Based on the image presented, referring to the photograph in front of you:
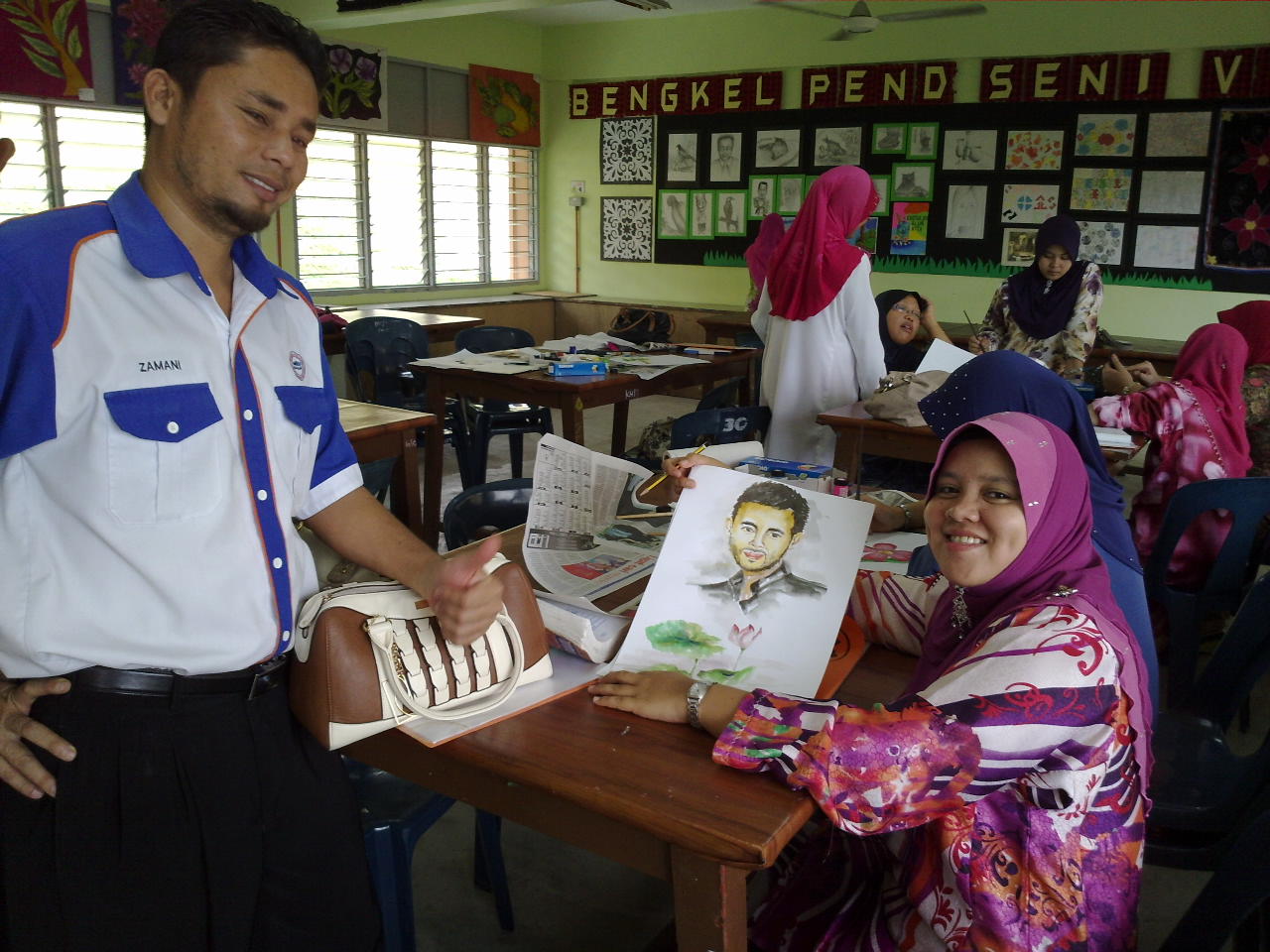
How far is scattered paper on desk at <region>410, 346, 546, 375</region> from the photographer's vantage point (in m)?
4.16

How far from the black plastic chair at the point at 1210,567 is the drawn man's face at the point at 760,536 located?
1.62 meters

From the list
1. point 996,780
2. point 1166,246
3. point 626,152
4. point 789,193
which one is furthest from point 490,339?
point 996,780

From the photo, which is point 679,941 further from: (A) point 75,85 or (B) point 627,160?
(B) point 627,160

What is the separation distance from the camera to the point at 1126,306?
263 inches

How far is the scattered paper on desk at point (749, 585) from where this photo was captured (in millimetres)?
1165

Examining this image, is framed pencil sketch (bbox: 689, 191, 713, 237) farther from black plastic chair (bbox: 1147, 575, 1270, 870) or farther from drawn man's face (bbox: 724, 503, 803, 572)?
drawn man's face (bbox: 724, 503, 803, 572)

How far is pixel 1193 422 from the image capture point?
9.66ft

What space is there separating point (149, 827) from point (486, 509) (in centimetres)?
118


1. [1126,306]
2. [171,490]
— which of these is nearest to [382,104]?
[1126,306]

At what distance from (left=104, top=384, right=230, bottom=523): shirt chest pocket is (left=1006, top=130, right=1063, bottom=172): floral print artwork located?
22.1 ft

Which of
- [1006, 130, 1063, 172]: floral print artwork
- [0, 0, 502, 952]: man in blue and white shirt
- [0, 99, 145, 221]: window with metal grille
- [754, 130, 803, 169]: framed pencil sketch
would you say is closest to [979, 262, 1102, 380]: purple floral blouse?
[1006, 130, 1063, 172]: floral print artwork

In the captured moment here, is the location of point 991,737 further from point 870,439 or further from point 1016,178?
point 1016,178

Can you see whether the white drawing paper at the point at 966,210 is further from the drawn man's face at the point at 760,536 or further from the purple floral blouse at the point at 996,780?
the purple floral blouse at the point at 996,780

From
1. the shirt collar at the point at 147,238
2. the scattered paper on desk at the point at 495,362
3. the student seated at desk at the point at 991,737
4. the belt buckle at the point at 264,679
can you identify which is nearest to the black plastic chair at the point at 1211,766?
the student seated at desk at the point at 991,737
